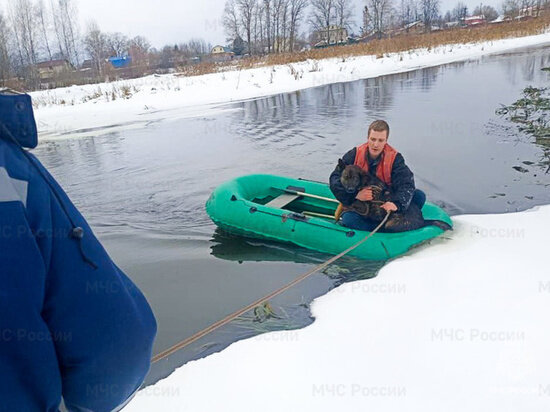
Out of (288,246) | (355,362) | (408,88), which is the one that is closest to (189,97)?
(408,88)

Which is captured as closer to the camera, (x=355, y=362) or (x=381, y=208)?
(x=355, y=362)

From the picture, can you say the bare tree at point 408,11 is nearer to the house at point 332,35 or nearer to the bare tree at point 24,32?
the house at point 332,35

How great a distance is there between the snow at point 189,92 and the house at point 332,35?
23189mm

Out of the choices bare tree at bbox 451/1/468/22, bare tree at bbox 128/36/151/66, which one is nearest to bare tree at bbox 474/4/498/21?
bare tree at bbox 451/1/468/22

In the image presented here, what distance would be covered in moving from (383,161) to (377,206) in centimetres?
46

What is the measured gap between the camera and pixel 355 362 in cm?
267

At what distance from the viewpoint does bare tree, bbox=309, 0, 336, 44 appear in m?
48.5

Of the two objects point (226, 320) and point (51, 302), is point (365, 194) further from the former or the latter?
point (51, 302)

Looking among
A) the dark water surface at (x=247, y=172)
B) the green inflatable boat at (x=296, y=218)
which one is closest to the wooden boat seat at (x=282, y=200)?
the green inflatable boat at (x=296, y=218)

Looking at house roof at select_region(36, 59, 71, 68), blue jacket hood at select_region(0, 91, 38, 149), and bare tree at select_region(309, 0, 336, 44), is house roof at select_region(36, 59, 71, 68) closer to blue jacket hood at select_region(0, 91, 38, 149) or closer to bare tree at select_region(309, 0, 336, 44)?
bare tree at select_region(309, 0, 336, 44)

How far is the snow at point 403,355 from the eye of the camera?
7.71 feet

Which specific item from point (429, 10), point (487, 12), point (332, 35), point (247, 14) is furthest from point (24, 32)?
point (487, 12)

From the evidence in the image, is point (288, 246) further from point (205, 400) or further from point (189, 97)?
point (189, 97)

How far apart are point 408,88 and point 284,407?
15.7 metres
